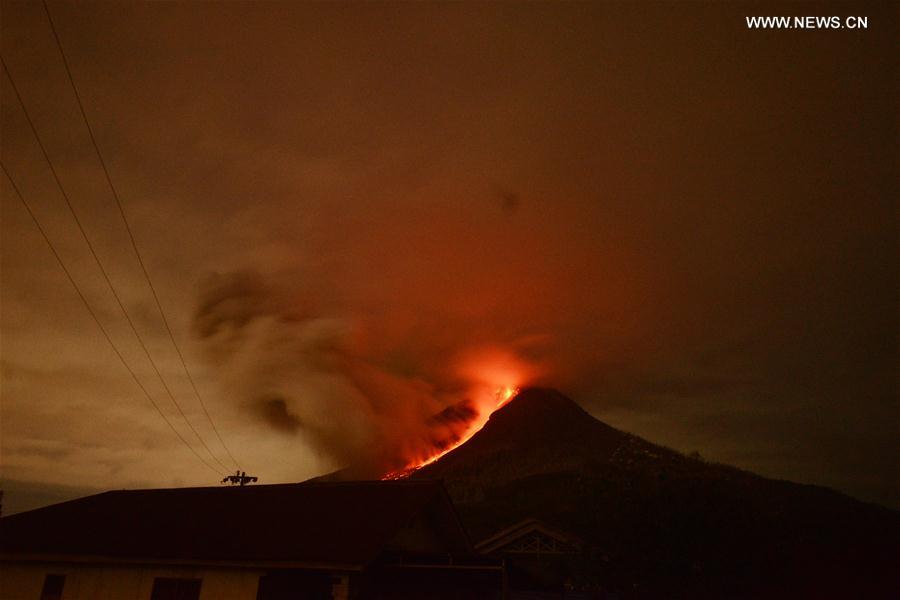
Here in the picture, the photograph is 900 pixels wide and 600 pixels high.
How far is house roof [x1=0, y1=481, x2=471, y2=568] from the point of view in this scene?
678 inches

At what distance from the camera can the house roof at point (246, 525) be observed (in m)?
17.2

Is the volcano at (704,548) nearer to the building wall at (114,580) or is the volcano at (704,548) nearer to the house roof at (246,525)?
the house roof at (246,525)

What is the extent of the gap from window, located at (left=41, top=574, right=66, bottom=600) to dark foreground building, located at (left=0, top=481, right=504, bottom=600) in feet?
0.20

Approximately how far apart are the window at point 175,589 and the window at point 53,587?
376cm

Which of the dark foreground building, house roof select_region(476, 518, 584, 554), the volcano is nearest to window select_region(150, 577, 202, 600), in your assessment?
the dark foreground building

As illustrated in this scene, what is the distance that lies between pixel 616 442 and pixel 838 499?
59.4 meters

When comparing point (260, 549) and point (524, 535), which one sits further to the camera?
point (524, 535)

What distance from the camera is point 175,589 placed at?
17719 millimetres

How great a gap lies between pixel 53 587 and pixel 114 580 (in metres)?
2.55

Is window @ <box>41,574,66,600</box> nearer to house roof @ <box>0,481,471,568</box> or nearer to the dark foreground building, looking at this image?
the dark foreground building

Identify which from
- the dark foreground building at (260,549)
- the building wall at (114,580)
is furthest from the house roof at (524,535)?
the building wall at (114,580)

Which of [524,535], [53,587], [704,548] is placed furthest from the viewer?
[524,535]

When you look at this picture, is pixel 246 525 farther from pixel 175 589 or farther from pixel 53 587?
pixel 53 587

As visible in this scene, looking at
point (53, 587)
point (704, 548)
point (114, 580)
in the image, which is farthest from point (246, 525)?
point (704, 548)
